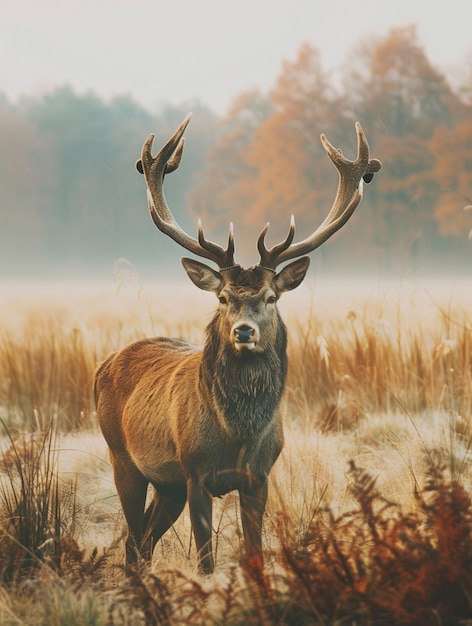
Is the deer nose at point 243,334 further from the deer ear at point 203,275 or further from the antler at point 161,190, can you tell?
the antler at point 161,190

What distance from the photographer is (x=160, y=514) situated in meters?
5.20

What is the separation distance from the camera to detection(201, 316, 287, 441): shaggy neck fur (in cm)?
450

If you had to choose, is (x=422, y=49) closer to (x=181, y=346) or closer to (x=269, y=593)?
(x=181, y=346)

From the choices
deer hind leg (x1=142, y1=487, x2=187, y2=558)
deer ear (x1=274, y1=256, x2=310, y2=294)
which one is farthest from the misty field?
deer ear (x1=274, y1=256, x2=310, y2=294)

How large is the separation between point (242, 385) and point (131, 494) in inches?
44.3

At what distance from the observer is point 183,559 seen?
183 inches

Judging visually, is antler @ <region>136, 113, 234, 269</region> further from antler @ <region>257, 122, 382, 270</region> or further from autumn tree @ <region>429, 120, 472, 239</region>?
autumn tree @ <region>429, 120, 472, 239</region>

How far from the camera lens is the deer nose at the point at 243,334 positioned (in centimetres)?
430

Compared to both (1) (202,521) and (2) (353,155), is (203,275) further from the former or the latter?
(2) (353,155)

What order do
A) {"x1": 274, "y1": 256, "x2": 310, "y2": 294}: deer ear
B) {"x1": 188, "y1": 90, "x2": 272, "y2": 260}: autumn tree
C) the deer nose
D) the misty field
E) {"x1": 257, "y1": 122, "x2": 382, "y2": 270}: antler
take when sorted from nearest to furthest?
1. the misty field
2. the deer nose
3. {"x1": 274, "y1": 256, "x2": 310, "y2": 294}: deer ear
4. {"x1": 257, "y1": 122, "x2": 382, "y2": 270}: antler
5. {"x1": 188, "y1": 90, "x2": 272, "y2": 260}: autumn tree

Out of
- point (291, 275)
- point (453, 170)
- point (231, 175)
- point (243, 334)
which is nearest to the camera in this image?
point (243, 334)

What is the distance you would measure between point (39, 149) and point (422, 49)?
73.1 ft

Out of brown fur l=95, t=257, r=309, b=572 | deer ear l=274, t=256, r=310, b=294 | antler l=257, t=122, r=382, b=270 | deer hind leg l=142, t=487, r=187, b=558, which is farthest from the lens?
deer hind leg l=142, t=487, r=187, b=558

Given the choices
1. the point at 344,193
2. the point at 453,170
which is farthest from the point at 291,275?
the point at 453,170
